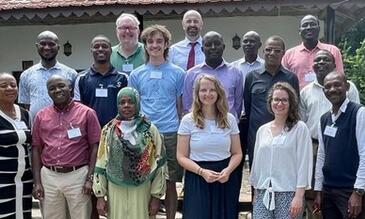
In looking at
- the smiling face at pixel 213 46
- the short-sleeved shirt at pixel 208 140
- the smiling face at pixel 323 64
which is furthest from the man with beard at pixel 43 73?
the smiling face at pixel 323 64

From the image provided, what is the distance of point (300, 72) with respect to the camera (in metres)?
5.68

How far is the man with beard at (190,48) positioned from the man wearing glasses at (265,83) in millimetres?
946

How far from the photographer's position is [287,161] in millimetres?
4551

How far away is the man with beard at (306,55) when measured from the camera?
562 cm

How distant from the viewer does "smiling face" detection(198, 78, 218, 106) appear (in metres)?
4.77

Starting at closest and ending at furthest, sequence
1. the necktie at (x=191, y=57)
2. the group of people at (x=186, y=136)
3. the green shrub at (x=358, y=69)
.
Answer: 1. the group of people at (x=186, y=136)
2. the necktie at (x=191, y=57)
3. the green shrub at (x=358, y=69)

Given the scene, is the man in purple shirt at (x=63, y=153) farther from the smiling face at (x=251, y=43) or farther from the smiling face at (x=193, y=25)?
the smiling face at (x=251, y=43)

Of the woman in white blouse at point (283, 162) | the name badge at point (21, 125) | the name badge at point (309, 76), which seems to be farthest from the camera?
the name badge at point (309, 76)

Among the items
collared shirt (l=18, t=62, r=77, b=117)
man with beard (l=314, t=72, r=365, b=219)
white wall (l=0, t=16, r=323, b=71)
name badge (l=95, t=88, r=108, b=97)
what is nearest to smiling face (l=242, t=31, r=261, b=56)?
man with beard (l=314, t=72, r=365, b=219)

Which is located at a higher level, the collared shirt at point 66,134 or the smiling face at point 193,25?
the smiling face at point 193,25

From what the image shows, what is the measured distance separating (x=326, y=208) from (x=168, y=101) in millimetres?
1702

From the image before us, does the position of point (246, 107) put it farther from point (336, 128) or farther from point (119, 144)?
point (119, 144)

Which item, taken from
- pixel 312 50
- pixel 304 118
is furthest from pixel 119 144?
pixel 312 50

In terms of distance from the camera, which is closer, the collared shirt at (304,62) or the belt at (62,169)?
the belt at (62,169)
